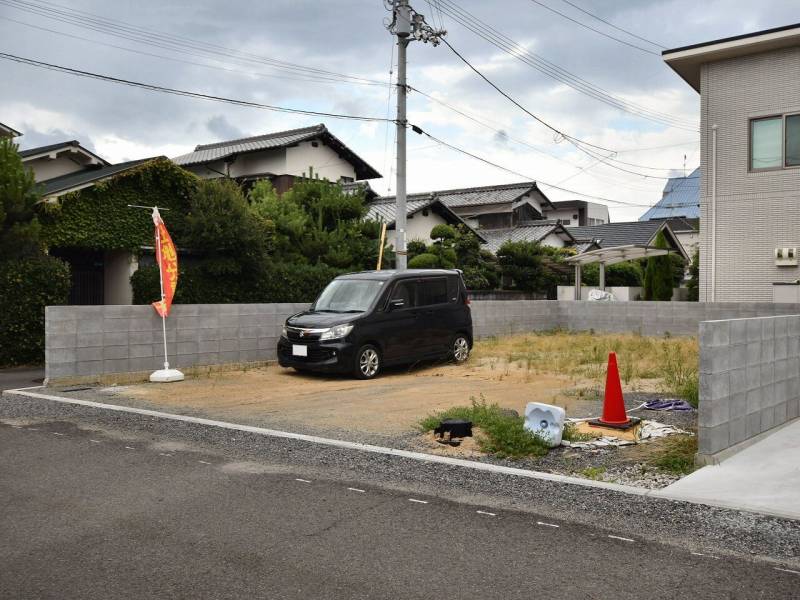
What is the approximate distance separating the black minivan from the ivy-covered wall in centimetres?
685

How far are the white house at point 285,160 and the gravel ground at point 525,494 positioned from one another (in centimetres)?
2365

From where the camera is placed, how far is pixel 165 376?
1041cm

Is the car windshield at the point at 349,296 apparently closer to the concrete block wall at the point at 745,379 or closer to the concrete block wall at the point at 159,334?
the concrete block wall at the point at 159,334

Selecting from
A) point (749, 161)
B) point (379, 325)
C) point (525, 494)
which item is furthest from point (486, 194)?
point (525, 494)

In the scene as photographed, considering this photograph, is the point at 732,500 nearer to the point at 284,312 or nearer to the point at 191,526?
the point at 191,526

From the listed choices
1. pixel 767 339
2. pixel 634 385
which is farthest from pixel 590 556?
pixel 634 385

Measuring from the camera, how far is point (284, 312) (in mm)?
13039

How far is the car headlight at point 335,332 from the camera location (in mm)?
10766

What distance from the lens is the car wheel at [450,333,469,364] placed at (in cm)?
1300

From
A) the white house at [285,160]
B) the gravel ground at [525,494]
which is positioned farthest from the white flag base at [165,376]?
the white house at [285,160]

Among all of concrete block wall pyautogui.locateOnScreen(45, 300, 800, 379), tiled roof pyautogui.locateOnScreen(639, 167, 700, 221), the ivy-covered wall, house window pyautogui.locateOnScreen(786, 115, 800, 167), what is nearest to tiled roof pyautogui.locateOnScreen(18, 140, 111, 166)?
the ivy-covered wall

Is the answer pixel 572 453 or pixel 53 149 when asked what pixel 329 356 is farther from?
pixel 53 149

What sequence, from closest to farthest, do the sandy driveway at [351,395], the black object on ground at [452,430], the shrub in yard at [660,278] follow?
the black object on ground at [452,430] → the sandy driveway at [351,395] → the shrub in yard at [660,278]

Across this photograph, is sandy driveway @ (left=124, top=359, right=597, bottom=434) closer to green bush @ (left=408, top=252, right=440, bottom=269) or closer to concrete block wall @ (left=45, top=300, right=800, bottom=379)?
concrete block wall @ (left=45, top=300, right=800, bottom=379)
